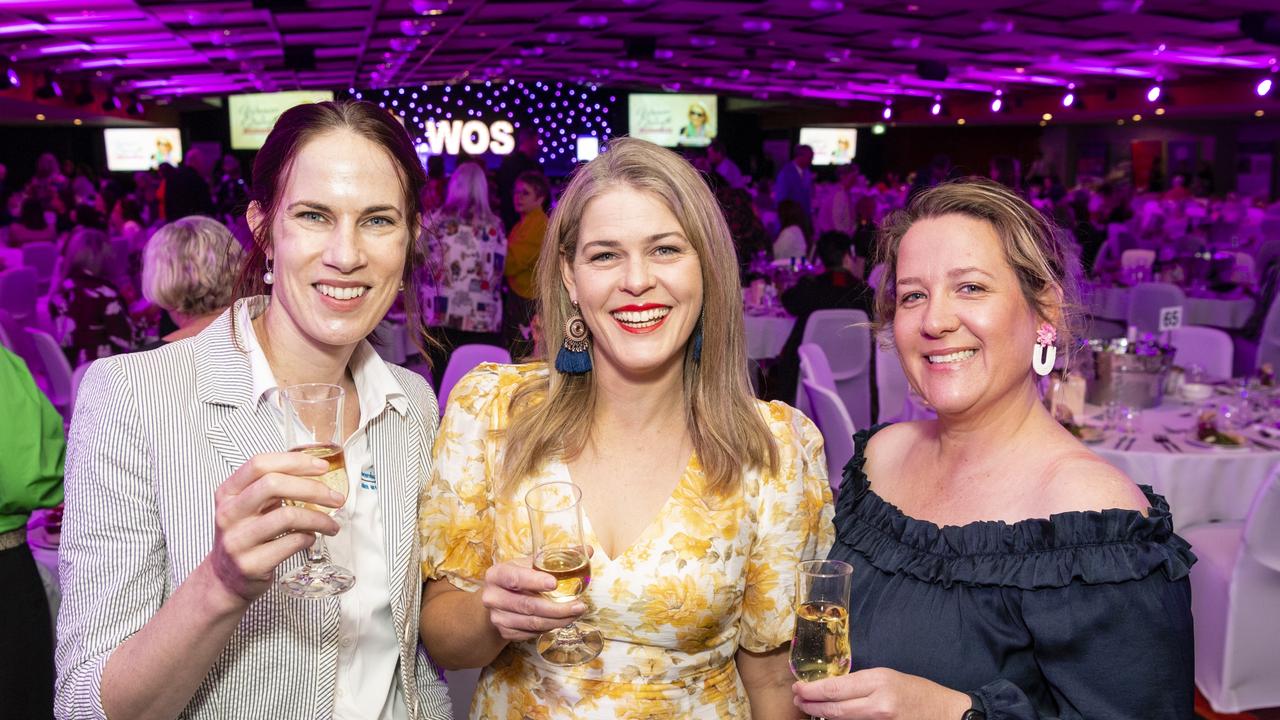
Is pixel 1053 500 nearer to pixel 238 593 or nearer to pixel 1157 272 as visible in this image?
pixel 238 593

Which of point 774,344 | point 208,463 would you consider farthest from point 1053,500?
point 774,344

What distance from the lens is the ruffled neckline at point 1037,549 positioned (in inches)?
61.9

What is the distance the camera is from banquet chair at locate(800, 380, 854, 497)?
4730 mm

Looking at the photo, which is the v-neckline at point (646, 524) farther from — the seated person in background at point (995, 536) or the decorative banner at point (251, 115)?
the decorative banner at point (251, 115)

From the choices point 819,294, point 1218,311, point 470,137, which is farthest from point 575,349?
point 470,137

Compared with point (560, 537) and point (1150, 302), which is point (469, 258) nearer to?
point (1150, 302)

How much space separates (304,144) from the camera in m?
1.69

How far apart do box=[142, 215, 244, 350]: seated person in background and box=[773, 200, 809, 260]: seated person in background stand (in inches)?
267

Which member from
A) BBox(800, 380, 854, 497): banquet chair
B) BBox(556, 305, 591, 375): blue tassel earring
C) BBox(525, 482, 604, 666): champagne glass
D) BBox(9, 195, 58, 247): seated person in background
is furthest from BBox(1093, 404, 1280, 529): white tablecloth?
BBox(9, 195, 58, 247): seated person in background

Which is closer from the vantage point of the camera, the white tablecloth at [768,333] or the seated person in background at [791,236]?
the white tablecloth at [768,333]

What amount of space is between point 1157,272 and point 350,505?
956 cm

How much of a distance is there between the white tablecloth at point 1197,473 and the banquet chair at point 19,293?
823cm

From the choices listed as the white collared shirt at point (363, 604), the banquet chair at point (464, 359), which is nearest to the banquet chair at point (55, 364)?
the banquet chair at point (464, 359)

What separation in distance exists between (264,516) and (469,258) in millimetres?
5926
